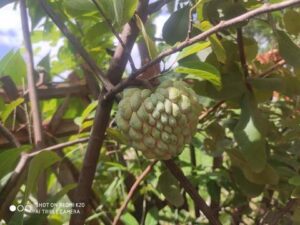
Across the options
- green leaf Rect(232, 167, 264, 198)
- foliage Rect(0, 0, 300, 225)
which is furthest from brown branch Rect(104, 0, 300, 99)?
green leaf Rect(232, 167, 264, 198)

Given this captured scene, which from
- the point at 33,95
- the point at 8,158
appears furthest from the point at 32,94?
the point at 8,158

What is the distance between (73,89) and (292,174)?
32.4 inches

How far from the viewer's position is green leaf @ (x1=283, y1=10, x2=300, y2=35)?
935 millimetres

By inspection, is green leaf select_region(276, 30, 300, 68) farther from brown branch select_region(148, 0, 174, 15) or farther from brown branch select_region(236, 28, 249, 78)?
brown branch select_region(148, 0, 174, 15)

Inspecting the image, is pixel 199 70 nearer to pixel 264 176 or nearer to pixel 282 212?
pixel 264 176

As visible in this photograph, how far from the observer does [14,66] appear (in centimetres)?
125

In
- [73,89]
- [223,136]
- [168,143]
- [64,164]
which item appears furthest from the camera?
[73,89]

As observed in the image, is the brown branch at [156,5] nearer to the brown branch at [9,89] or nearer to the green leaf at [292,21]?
the green leaf at [292,21]

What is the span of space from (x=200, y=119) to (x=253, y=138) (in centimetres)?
29

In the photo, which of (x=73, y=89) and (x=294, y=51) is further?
(x=73, y=89)

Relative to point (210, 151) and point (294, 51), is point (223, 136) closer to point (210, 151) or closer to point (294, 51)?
point (210, 151)

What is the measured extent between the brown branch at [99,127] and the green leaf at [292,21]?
0.92 feet

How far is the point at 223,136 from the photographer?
1.10m

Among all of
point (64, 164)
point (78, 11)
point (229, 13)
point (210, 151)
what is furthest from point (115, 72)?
point (64, 164)
